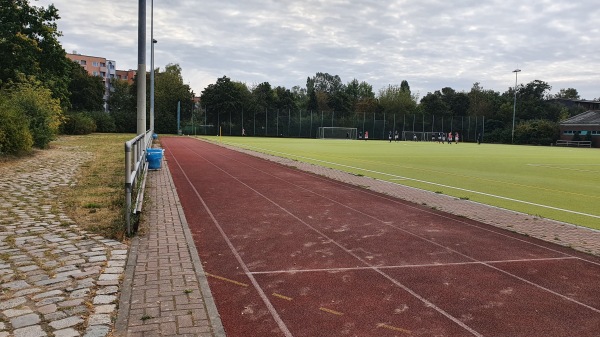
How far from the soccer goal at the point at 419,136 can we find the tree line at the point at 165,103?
9.45 ft

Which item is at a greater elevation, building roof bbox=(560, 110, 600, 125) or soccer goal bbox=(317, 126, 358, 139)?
building roof bbox=(560, 110, 600, 125)

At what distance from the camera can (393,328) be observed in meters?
3.72

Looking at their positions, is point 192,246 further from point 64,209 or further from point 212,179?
point 212,179

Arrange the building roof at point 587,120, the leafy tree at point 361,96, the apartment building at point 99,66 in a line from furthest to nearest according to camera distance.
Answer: the apartment building at point 99,66 < the leafy tree at point 361,96 < the building roof at point 587,120

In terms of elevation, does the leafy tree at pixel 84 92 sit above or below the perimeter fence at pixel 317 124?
above

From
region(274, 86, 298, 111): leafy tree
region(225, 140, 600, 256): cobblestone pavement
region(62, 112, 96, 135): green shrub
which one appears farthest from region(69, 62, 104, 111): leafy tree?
region(225, 140, 600, 256): cobblestone pavement

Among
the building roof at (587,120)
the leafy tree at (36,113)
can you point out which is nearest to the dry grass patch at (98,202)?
the leafy tree at (36,113)

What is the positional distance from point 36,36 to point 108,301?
3936cm

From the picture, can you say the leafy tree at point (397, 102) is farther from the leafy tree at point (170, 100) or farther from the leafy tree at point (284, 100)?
the leafy tree at point (170, 100)

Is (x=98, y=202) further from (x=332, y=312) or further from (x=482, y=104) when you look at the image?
(x=482, y=104)

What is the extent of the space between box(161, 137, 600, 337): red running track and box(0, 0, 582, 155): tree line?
44.8 ft

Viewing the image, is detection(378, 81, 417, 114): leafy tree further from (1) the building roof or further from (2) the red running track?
(2) the red running track

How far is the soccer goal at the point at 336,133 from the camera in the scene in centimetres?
7394

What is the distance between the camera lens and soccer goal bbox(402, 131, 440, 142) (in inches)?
3061
